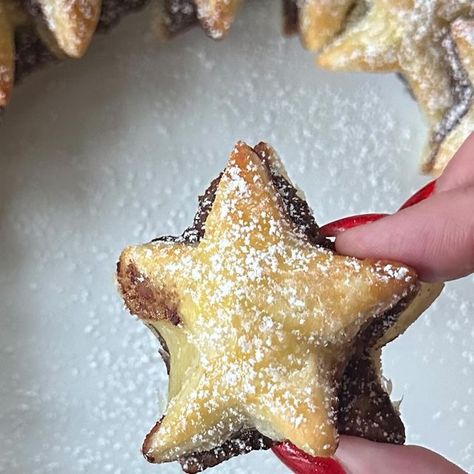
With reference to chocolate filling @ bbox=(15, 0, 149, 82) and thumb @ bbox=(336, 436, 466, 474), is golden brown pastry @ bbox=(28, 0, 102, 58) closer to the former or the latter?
chocolate filling @ bbox=(15, 0, 149, 82)

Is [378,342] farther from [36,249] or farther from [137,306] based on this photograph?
[36,249]

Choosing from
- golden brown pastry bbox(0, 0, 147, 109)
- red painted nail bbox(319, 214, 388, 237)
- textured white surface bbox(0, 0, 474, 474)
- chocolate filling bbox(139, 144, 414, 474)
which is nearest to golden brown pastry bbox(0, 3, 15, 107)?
golden brown pastry bbox(0, 0, 147, 109)

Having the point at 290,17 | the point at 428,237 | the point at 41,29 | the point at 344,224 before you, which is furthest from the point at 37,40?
the point at 428,237

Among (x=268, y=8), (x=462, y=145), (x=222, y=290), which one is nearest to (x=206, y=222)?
(x=222, y=290)

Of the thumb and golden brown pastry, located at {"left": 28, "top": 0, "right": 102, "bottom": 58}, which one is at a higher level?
golden brown pastry, located at {"left": 28, "top": 0, "right": 102, "bottom": 58}

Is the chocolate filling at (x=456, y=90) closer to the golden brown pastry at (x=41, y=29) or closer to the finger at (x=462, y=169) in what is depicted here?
the finger at (x=462, y=169)

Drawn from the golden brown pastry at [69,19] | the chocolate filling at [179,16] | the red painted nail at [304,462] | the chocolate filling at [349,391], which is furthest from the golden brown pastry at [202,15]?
the red painted nail at [304,462]
